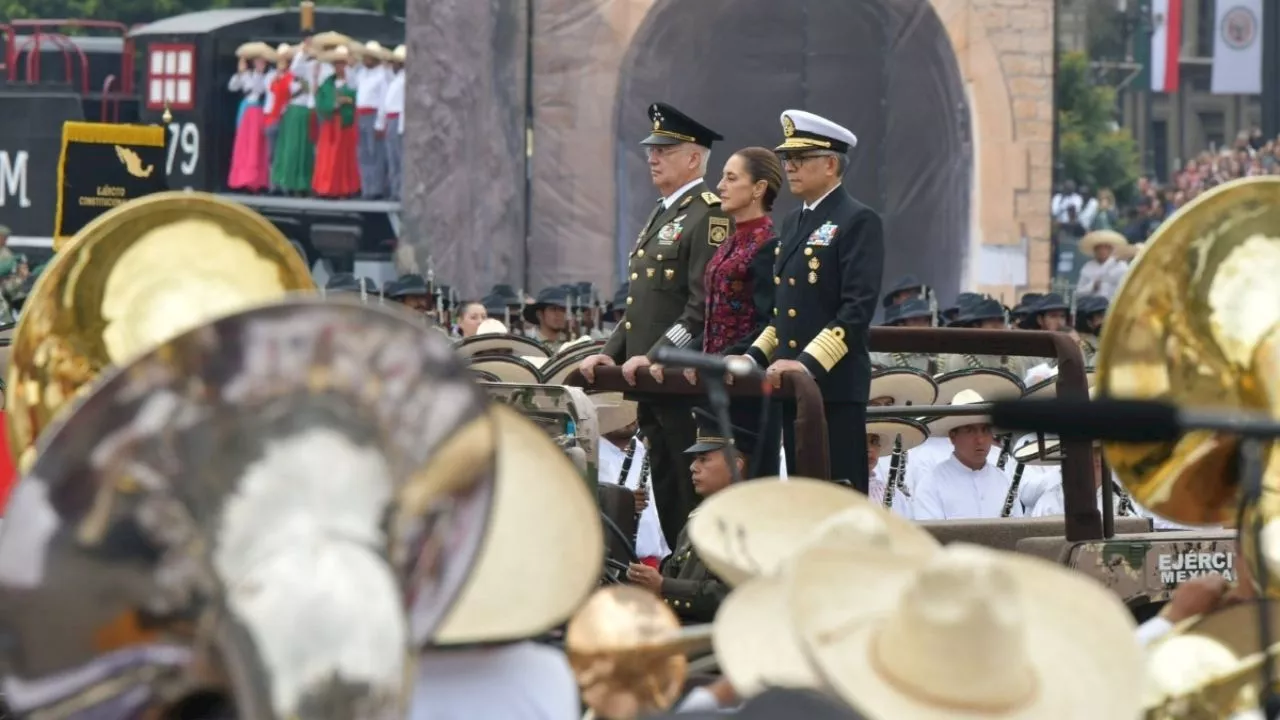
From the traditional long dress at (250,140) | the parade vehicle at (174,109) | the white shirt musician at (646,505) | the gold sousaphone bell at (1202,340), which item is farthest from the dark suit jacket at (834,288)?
the traditional long dress at (250,140)

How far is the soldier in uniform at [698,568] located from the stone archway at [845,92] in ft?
52.3

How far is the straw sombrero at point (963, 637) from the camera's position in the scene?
391cm

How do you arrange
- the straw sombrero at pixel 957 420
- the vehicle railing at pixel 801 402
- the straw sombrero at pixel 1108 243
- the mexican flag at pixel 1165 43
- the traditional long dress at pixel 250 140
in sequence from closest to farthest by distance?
the vehicle railing at pixel 801 402, the straw sombrero at pixel 957 420, the straw sombrero at pixel 1108 243, the traditional long dress at pixel 250 140, the mexican flag at pixel 1165 43

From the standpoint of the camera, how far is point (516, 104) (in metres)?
24.3

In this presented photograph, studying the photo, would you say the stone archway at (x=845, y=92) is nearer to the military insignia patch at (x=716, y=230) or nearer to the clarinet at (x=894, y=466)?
the clarinet at (x=894, y=466)

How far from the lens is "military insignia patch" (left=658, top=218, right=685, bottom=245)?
970cm

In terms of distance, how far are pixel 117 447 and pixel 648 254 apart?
600cm

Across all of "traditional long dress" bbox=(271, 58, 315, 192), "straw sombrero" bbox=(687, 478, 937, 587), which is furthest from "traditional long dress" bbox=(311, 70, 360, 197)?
"straw sombrero" bbox=(687, 478, 937, 587)

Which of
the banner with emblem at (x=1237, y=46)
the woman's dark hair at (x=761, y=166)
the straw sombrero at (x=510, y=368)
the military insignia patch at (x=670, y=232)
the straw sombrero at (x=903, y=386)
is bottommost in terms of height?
the straw sombrero at (x=903, y=386)

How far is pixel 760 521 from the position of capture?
4.99m

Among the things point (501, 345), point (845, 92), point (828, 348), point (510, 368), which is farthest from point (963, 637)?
point (845, 92)

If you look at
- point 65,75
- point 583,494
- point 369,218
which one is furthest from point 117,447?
point 65,75

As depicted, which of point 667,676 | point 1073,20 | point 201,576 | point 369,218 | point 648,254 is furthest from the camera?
point 1073,20

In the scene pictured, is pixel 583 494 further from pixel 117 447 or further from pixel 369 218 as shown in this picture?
pixel 369 218
